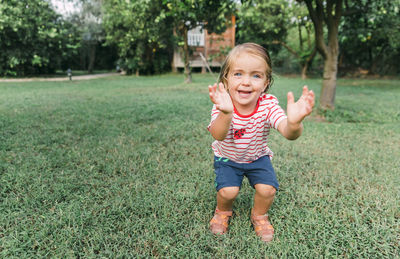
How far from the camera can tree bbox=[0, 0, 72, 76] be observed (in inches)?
530

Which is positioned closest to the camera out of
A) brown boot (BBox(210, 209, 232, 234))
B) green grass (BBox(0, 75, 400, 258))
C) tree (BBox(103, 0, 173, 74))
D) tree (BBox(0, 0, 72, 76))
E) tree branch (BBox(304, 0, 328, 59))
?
green grass (BBox(0, 75, 400, 258))

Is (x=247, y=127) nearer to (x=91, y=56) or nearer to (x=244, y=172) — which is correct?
(x=244, y=172)

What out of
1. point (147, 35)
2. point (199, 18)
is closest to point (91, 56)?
point (147, 35)

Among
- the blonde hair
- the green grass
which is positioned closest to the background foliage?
the green grass

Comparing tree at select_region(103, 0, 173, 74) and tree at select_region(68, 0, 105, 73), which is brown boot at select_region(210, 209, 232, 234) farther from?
tree at select_region(68, 0, 105, 73)

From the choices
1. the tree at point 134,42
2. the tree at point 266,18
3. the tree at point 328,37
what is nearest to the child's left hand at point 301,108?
the tree at point 328,37

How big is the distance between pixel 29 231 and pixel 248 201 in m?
1.66

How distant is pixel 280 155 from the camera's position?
3.31 meters

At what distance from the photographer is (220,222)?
6.20 feet

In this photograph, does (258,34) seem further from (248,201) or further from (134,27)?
(248,201)

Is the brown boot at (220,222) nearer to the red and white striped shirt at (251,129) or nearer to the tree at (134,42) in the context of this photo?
the red and white striped shirt at (251,129)

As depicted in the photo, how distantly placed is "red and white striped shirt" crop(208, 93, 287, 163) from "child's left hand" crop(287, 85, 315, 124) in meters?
0.20

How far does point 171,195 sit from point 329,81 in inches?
186

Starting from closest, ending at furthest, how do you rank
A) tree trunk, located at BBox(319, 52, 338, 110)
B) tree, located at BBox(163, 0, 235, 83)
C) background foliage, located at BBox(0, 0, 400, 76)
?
tree, located at BBox(163, 0, 235, 83)
tree trunk, located at BBox(319, 52, 338, 110)
background foliage, located at BBox(0, 0, 400, 76)
